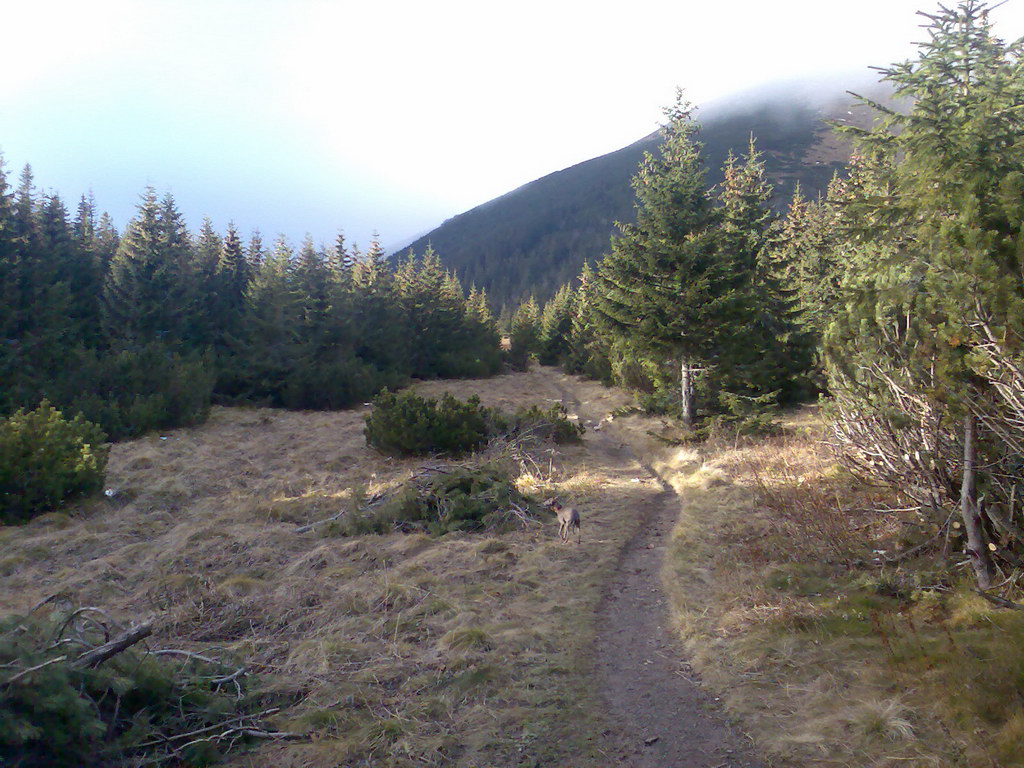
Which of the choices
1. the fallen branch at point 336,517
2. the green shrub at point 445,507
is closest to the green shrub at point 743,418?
the green shrub at point 445,507

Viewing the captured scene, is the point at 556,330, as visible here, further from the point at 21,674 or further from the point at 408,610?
the point at 21,674

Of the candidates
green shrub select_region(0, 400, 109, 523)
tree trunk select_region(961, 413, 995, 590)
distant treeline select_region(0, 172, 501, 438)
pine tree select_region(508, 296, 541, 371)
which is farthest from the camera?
pine tree select_region(508, 296, 541, 371)

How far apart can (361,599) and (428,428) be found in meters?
7.86

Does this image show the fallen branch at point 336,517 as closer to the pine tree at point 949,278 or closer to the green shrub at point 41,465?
the green shrub at point 41,465

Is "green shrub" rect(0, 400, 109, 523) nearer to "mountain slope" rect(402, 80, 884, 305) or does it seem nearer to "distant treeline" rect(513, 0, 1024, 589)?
"distant treeline" rect(513, 0, 1024, 589)

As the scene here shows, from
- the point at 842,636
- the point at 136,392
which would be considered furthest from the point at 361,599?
the point at 136,392

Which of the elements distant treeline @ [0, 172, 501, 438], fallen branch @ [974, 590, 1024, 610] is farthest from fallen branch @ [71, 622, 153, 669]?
distant treeline @ [0, 172, 501, 438]

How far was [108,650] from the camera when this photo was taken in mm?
4043

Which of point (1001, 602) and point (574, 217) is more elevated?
point (574, 217)

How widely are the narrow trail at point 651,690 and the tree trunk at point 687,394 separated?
7.80 metres

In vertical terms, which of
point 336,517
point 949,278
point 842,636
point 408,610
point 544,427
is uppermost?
point 949,278

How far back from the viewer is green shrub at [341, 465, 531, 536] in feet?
30.1

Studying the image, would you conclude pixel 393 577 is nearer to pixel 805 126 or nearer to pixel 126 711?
pixel 126 711

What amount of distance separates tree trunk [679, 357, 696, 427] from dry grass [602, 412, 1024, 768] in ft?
20.9
